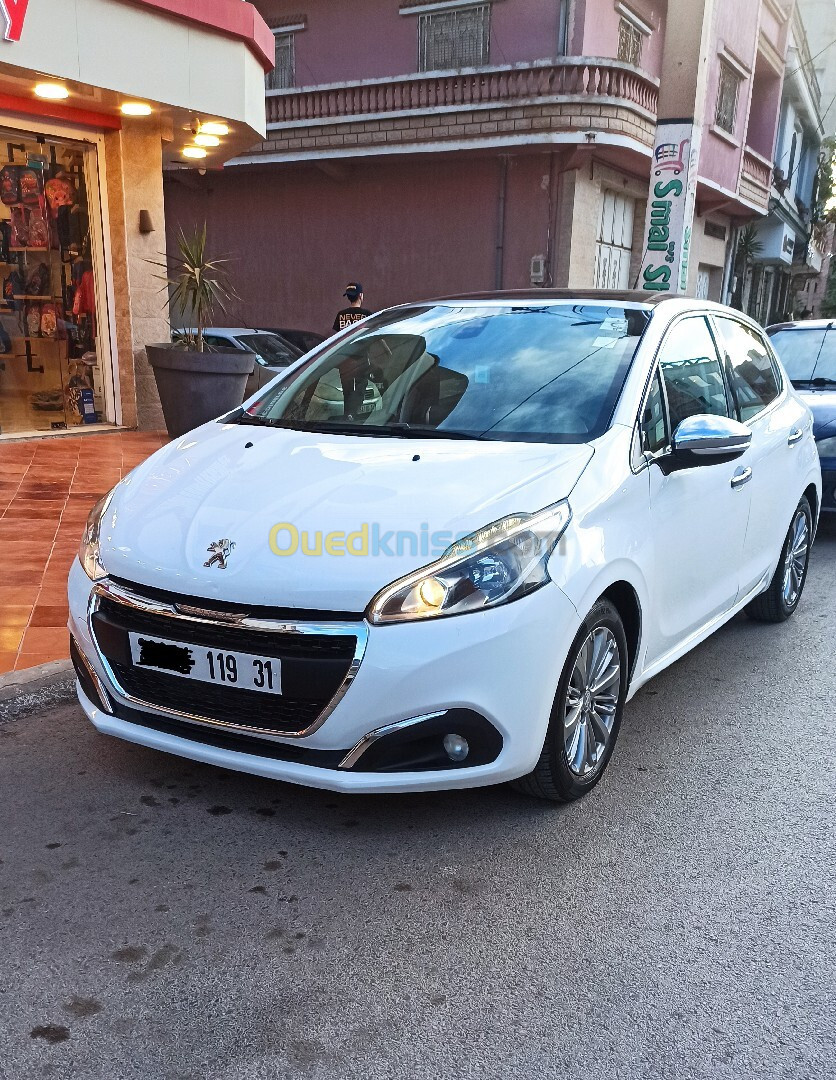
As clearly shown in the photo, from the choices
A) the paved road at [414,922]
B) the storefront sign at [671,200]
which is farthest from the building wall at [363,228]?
the paved road at [414,922]

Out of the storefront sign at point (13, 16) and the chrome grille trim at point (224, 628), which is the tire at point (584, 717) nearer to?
the chrome grille trim at point (224, 628)

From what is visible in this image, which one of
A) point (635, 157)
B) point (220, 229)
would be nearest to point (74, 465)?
point (635, 157)

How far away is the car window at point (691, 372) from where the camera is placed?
358 cm

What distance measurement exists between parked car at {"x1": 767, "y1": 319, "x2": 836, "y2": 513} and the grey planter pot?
471cm

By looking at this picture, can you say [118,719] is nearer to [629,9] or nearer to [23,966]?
[23,966]

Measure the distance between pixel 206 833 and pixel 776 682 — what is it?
2577mm

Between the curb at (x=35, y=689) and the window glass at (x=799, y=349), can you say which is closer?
the curb at (x=35, y=689)

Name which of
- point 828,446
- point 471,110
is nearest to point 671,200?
point 828,446

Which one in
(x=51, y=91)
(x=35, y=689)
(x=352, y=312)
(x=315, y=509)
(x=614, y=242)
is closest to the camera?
(x=315, y=509)

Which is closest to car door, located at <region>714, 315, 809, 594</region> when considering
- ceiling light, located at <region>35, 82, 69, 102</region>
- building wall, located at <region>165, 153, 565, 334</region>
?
ceiling light, located at <region>35, 82, 69, 102</region>

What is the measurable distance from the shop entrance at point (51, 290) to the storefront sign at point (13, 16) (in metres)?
1.78

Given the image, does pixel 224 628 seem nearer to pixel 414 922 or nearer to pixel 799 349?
pixel 414 922

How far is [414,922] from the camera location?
2.43 m

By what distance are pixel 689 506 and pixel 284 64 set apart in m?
16.7
